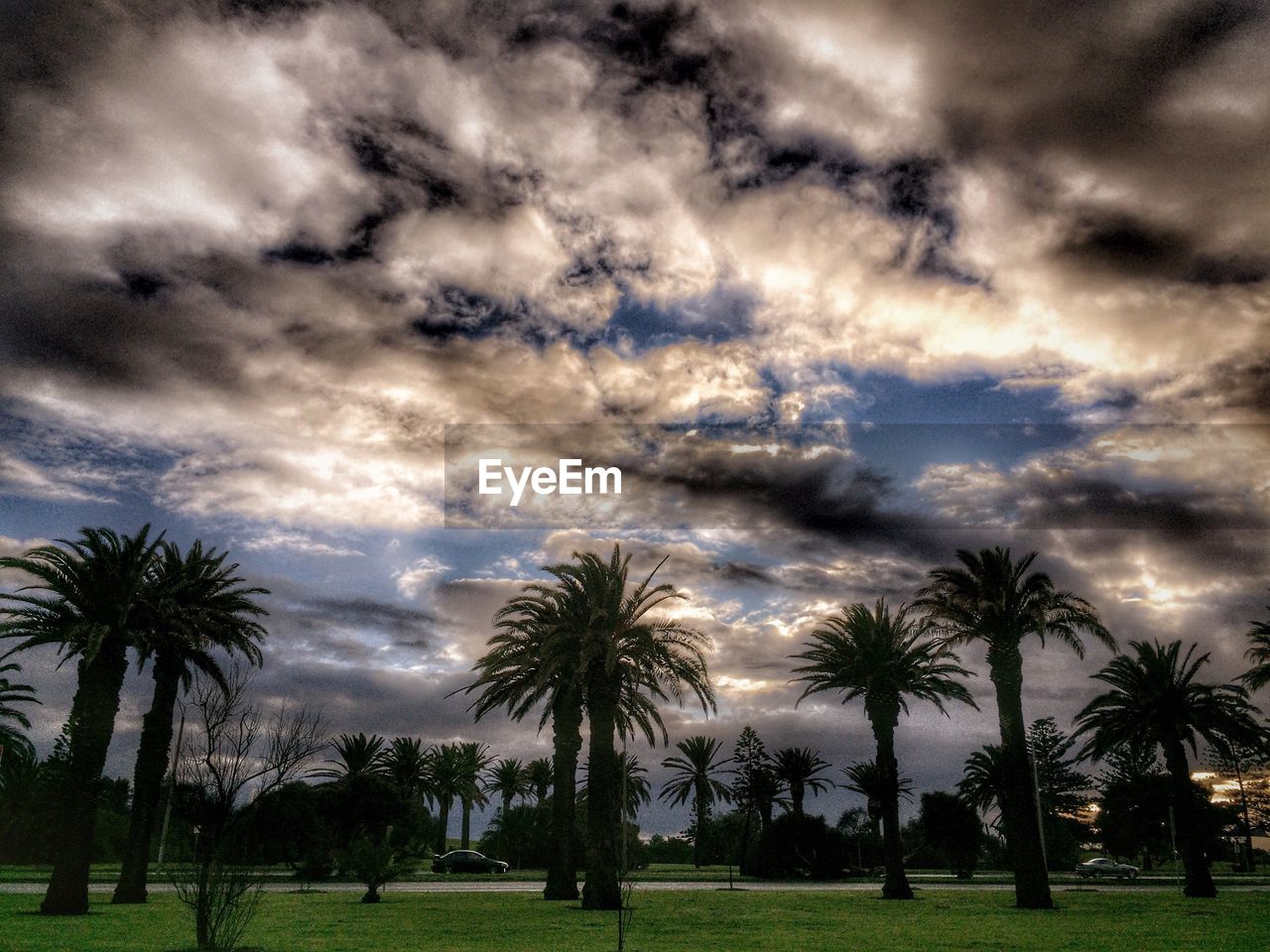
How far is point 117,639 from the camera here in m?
30.2

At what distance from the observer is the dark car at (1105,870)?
62.5 m

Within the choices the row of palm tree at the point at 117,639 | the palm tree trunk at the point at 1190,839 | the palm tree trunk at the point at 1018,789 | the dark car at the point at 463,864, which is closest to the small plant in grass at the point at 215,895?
the row of palm tree at the point at 117,639

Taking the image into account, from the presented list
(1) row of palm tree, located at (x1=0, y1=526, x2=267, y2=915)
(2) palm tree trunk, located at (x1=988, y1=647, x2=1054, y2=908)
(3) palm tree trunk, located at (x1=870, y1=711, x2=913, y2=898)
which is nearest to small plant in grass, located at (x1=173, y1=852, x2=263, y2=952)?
(1) row of palm tree, located at (x1=0, y1=526, x2=267, y2=915)

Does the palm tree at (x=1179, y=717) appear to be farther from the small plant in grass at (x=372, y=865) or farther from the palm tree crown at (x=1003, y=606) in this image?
the small plant in grass at (x=372, y=865)

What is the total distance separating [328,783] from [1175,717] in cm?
5811

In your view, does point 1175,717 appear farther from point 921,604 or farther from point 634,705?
point 634,705

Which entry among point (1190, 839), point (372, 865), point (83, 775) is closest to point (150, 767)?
point (83, 775)

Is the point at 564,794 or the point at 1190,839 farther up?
→ the point at 564,794

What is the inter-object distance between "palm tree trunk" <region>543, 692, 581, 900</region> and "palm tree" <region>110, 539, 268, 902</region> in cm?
1224

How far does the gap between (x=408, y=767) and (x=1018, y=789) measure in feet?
195

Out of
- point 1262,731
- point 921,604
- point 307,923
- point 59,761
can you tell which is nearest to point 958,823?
point 1262,731

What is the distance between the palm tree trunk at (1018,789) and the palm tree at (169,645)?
29007mm

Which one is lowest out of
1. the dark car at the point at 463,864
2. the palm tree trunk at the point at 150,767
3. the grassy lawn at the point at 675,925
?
the dark car at the point at 463,864

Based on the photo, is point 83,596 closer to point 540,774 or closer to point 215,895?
point 215,895
